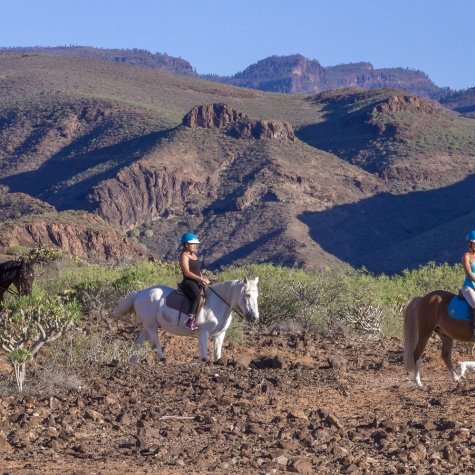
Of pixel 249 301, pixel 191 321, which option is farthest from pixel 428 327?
pixel 191 321

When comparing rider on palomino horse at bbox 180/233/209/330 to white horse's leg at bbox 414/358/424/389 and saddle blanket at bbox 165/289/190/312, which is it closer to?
saddle blanket at bbox 165/289/190/312

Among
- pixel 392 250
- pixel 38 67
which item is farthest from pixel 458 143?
pixel 38 67

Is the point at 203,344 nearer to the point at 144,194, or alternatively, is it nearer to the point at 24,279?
the point at 24,279

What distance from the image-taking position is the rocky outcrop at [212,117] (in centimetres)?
8847

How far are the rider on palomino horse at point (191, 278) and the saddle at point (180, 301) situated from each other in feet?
0.16

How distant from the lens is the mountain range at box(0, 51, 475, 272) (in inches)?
2625

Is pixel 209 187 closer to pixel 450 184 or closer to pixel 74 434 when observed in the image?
pixel 450 184

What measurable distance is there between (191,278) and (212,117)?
76781 mm

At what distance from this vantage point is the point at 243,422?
388 inches

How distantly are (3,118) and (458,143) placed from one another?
139 feet

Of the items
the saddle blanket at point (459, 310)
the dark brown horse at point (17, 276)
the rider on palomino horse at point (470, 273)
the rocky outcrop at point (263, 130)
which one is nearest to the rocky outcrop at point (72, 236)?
the rocky outcrop at point (263, 130)

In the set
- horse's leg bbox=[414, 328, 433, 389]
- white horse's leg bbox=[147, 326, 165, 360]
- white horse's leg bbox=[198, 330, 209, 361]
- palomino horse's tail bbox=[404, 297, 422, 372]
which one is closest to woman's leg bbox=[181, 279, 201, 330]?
white horse's leg bbox=[198, 330, 209, 361]

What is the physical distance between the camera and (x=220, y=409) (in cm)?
1045

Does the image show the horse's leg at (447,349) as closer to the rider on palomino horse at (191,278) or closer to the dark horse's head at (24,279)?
the rider on palomino horse at (191,278)
